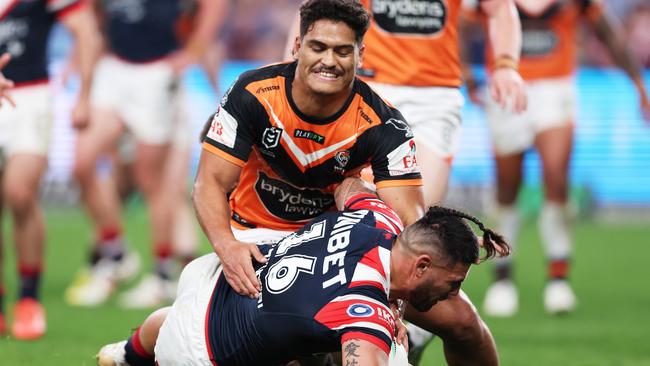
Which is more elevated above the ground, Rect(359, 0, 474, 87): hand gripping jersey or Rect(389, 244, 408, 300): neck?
Rect(359, 0, 474, 87): hand gripping jersey

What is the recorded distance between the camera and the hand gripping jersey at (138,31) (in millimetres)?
11609

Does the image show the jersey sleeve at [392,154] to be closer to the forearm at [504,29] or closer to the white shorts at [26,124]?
the forearm at [504,29]

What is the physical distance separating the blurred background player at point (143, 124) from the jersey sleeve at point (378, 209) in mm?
5395

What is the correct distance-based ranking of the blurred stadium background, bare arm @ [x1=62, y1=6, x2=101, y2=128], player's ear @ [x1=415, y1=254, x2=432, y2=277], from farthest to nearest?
the blurred stadium background < bare arm @ [x1=62, y1=6, x2=101, y2=128] < player's ear @ [x1=415, y1=254, x2=432, y2=277]

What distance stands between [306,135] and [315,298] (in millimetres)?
1017

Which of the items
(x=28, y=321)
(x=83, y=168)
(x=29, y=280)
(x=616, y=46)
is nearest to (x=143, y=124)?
(x=83, y=168)

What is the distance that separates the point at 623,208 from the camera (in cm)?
1931

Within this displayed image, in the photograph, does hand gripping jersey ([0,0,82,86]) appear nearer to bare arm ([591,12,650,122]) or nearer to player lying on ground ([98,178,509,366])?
player lying on ground ([98,178,509,366])

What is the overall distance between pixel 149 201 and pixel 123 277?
39.8 inches

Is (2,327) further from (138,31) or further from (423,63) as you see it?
(138,31)

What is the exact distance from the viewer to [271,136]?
19.6 feet

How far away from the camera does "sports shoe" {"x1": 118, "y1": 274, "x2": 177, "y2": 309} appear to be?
10.8 metres

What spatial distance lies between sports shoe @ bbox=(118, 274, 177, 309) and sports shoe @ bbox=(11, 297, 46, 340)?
6.20 feet

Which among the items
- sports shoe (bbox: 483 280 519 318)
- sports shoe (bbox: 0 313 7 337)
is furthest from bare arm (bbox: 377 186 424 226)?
sports shoe (bbox: 483 280 519 318)
